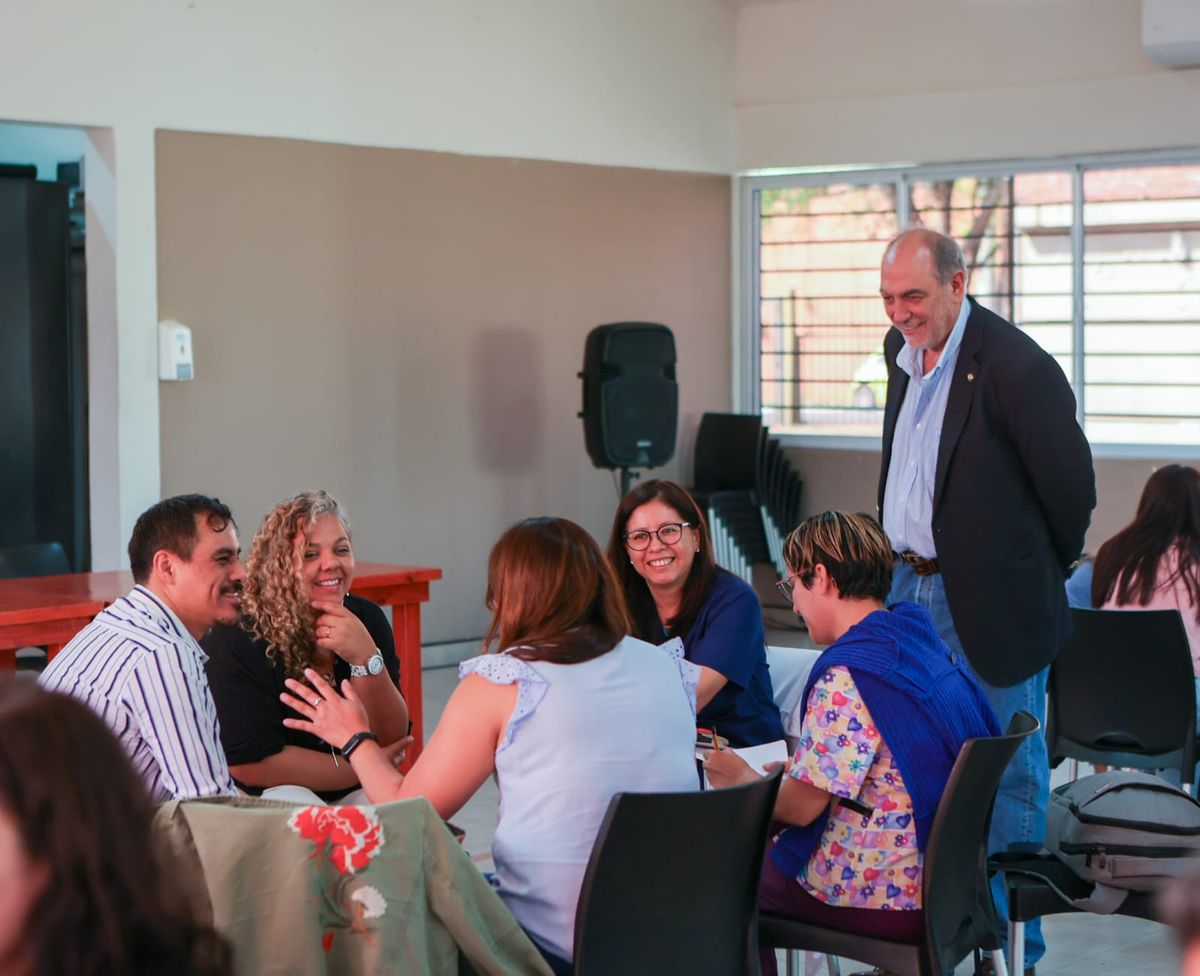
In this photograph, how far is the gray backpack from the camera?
3045 millimetres

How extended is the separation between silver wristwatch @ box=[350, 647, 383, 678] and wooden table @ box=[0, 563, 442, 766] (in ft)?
3.14

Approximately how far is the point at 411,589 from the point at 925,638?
9.19 ft

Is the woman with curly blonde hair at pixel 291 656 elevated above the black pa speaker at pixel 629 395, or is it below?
below

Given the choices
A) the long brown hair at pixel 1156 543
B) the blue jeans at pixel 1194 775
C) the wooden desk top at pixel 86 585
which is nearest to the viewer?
the blue jeans at pixel 1194 775

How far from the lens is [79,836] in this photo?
1223 mm

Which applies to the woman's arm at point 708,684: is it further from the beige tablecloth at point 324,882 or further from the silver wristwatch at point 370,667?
the beige tablecloth at point 324,882

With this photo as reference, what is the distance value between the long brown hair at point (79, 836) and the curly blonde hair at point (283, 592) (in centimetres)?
193

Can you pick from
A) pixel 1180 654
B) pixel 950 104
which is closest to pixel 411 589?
pixel 1180 654

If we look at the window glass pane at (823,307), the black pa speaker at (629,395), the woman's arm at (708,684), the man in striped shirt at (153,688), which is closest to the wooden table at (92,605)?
the woman's arm at (708,684)

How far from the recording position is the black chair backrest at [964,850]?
261cm

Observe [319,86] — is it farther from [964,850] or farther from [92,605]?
[964,850]

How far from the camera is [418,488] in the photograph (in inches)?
312

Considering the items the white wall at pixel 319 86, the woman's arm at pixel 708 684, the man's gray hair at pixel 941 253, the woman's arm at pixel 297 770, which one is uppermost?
the white wall at pixel 319 86

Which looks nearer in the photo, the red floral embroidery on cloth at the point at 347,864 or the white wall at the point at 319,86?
the red floral embroidery on cloth at the point at 347,864
